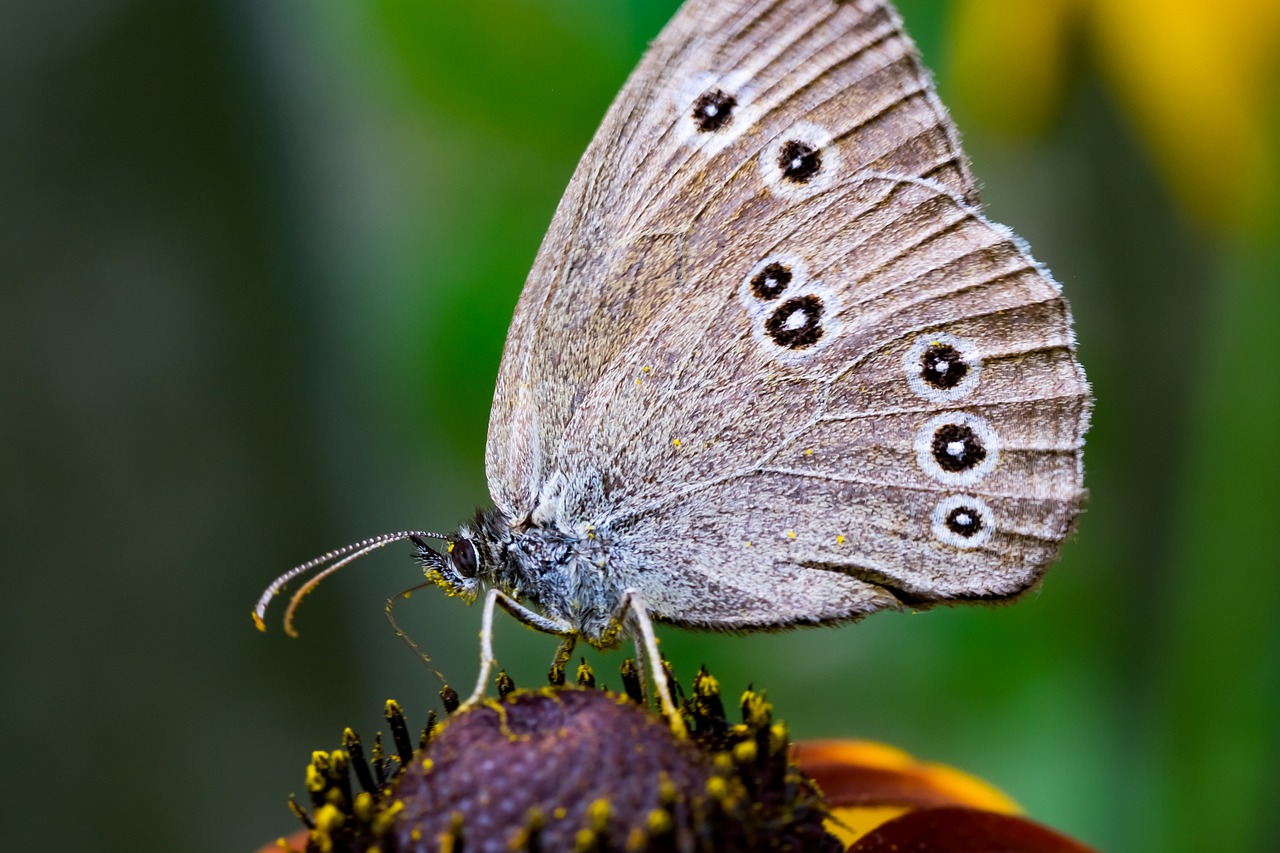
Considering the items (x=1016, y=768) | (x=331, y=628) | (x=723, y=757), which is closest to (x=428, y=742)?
(x=723, y=757)

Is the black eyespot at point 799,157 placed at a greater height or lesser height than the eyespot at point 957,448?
greater

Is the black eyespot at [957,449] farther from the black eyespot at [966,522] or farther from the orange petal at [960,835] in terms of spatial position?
the orange petal at [960,835]

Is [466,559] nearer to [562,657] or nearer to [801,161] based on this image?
[562,657]

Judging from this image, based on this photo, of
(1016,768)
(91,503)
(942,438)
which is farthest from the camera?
(91,503)

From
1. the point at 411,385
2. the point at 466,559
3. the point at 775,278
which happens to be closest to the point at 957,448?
the point at 775,278

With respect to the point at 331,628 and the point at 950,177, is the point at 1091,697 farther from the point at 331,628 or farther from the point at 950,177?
the point at 331,628

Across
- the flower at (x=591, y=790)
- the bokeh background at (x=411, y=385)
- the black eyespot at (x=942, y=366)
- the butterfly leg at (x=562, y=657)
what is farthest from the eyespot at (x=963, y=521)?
the bokeh background at (x=411, y=385)

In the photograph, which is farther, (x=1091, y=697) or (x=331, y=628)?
(x=331, y=628)
